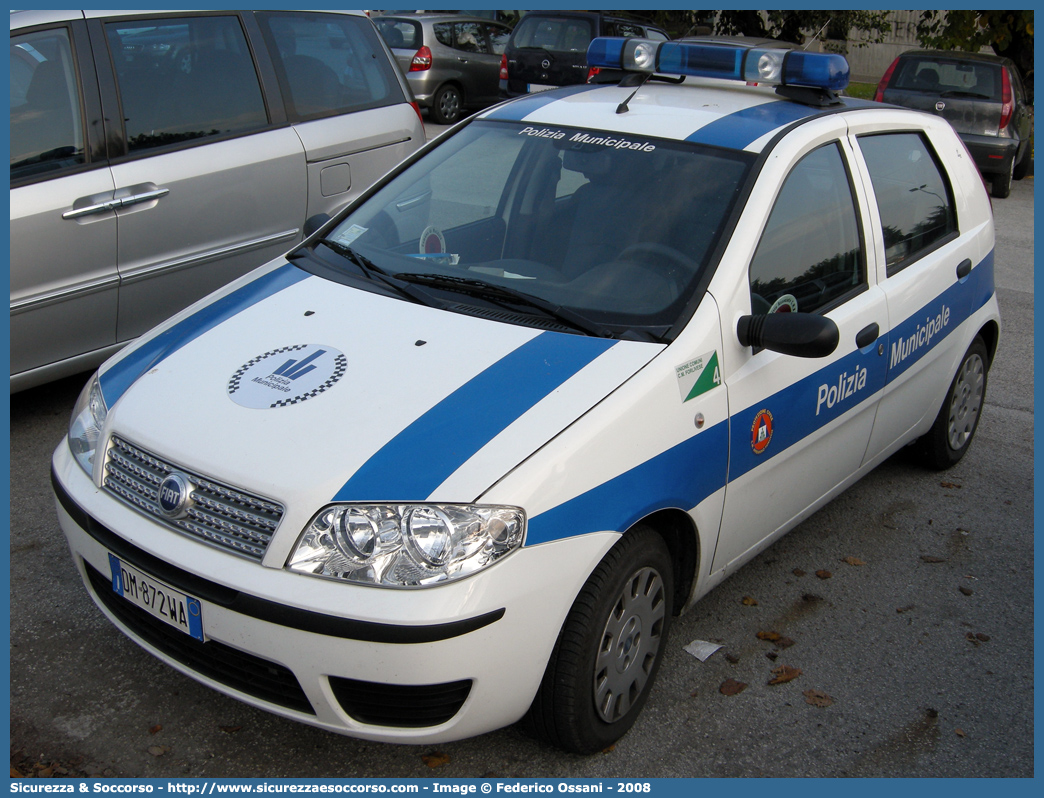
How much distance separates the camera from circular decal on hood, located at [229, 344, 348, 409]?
9.11 ft

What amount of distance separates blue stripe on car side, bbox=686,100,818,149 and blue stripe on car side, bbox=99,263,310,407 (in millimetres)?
1502

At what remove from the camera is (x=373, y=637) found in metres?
2.34

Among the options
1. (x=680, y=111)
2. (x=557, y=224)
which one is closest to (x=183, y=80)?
(x=557, y=224)

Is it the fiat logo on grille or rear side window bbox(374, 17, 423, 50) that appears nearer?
the fiat logo on grille

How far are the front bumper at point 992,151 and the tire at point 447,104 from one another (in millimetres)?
7362

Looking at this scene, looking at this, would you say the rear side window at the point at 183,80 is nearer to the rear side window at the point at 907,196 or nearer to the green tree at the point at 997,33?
the rear side window at the point at 907,196

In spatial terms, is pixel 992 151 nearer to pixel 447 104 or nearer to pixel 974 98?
pixel 974 98

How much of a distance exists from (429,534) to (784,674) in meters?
1.57

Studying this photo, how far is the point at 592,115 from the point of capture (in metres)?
3.71

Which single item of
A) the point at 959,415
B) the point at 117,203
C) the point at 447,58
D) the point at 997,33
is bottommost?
the point at 959,415

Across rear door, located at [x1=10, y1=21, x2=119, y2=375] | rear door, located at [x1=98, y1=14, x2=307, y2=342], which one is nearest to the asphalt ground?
rear door, located at [x1=10, y1=21, x2=119, y2=375]

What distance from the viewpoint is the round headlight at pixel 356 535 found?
2.42 meters

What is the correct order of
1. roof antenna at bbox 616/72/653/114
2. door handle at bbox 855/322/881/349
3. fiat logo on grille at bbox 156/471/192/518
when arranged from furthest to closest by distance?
roof antenna at bbox 616/72/653/114 → door handle at bbox 855/322/881/349 → fiat logo on grille at bbox 156/471/192/518

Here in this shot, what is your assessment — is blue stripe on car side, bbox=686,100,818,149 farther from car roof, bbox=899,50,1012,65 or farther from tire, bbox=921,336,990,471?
car roof, bbox=899,50,1012,65
